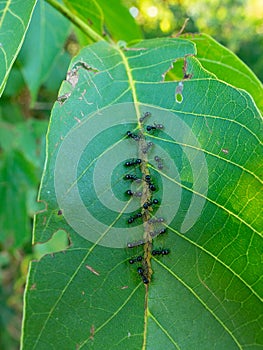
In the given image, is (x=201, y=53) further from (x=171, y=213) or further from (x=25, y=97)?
(x=25, y=97)

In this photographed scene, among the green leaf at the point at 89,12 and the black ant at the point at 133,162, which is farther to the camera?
the green leaf at the point at 89,12

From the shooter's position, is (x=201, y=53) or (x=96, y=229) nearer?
(x=96, y=229)

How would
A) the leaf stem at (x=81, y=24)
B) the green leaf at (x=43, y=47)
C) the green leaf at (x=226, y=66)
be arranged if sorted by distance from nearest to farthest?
1. the green leaf at (x=226, y=66)
2. the leaf stem at (x=81, y=24)
3. the green leaf at (x=43, y=47)

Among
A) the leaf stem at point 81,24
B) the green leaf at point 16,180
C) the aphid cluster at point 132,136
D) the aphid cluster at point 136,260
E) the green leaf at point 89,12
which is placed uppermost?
the green leaf at point 16,180

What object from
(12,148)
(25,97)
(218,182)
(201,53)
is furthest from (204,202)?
(25,97)

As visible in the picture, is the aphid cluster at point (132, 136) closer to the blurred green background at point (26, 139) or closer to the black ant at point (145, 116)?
the black ant at point (145, 116)

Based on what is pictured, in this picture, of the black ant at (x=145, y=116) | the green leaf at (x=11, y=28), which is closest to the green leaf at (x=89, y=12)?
the green leaf at (x=11, y=28)

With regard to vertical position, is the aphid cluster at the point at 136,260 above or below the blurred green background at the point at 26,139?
below
